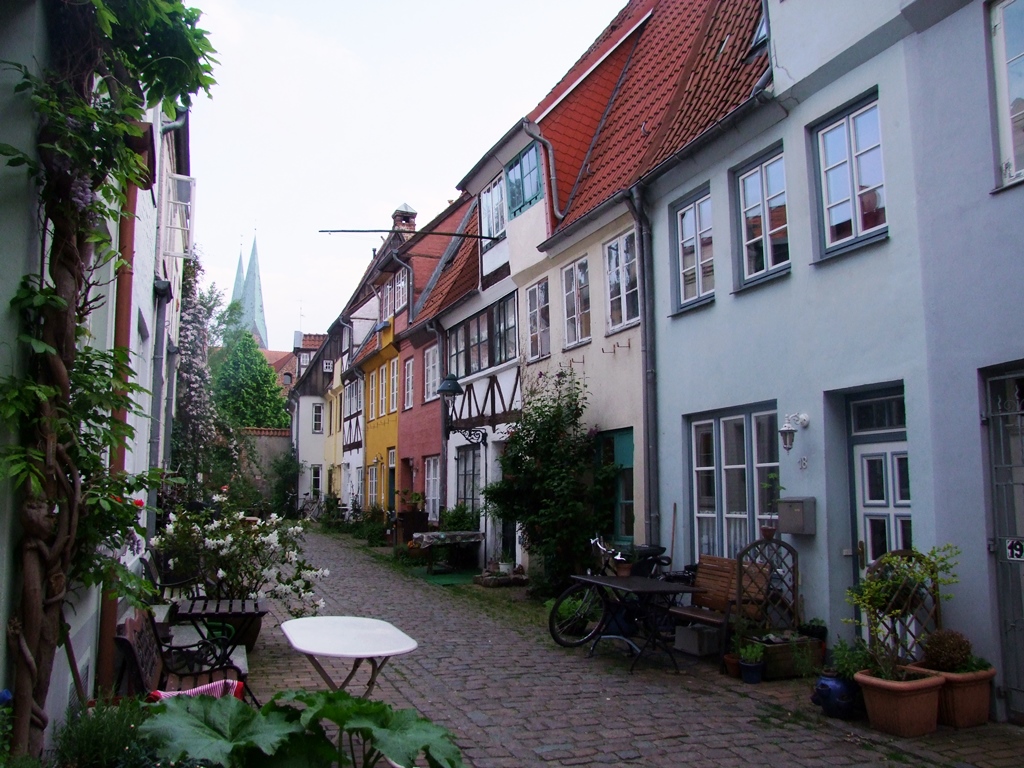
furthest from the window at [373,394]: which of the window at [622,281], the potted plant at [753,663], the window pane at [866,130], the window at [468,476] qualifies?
the window pane at [866,130]

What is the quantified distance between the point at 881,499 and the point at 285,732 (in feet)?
19.2

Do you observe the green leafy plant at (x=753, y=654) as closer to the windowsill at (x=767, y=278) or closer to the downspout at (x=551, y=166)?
the windowsill at (x=767, y=278)

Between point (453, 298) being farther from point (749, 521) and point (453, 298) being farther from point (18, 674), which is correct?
point (18, 674)

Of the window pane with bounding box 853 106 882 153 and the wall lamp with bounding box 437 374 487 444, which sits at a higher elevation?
the window pane with bounding box 853 106 882 153

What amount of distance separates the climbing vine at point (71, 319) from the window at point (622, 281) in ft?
26.2

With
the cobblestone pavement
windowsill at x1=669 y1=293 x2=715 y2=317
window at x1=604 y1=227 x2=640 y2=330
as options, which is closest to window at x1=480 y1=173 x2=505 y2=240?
window at x1=604 y1=227 x2=640 y2=330

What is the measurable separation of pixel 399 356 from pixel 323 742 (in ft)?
71.8

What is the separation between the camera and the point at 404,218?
31.2 meters

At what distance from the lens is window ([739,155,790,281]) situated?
9.05 m

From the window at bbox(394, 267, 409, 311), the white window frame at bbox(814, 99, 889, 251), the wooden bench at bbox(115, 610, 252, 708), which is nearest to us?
the wooden bench at bbox(115, 610, 252, 708)

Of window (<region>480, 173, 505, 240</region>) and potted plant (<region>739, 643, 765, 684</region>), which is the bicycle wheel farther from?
window (<region>480, 173, 505, 240</region>)

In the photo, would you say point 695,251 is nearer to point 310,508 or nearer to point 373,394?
point 373,394

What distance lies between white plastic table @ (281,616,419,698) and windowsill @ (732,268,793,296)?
5358mm

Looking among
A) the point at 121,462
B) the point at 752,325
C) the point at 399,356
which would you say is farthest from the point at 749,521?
the point at 399,356
